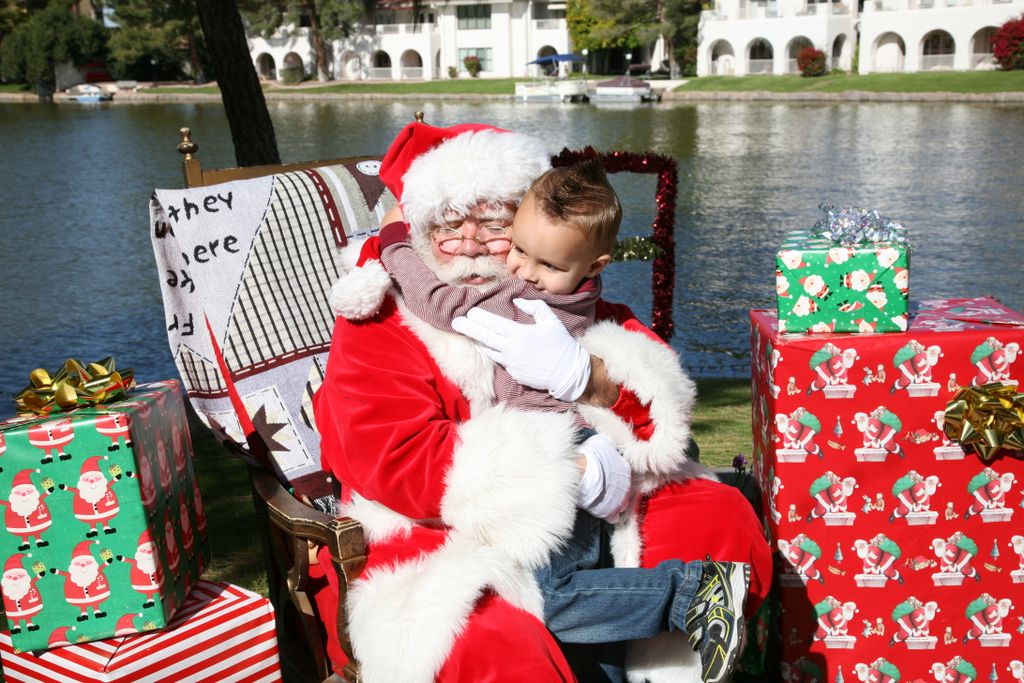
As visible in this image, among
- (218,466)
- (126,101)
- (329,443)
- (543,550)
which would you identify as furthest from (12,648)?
(126,101)

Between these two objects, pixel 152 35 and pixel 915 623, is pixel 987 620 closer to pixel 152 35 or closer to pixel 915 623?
pixel 915 623

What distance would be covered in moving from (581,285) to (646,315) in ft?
23.3

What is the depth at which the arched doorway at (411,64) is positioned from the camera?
56.8 m

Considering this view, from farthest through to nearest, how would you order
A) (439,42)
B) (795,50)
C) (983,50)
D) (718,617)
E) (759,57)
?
(439,42) → (759,57) → (795,50) → (983,50) → (718,617)

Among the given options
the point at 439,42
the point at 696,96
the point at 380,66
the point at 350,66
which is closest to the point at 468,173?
the point at 696,96

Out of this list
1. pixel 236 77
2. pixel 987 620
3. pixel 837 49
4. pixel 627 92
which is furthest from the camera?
pixel 837 49

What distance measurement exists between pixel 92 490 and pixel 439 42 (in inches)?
2232

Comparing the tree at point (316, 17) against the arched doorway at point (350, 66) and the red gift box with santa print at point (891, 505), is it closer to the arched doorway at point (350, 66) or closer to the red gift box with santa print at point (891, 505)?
the arched doorway at point (350, 66)

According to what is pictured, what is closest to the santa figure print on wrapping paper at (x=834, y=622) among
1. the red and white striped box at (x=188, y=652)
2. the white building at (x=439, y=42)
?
the red and white striped box at (x=188, y=652)

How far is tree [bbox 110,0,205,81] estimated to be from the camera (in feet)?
171

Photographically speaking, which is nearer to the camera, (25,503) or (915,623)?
(25,503)

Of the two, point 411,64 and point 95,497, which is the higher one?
point 411,64

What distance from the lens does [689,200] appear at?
15.5 meters

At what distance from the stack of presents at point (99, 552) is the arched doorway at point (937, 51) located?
44.5 metres
